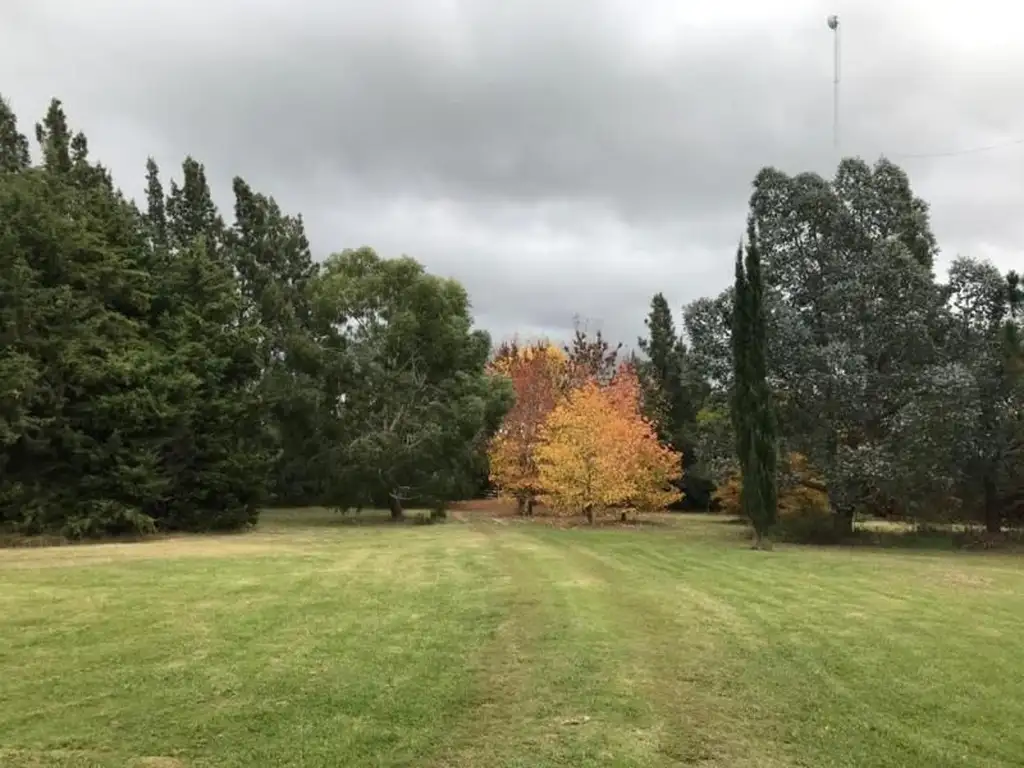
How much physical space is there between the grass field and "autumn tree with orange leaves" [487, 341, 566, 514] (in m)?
21.9

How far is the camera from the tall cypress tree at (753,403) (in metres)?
21.4

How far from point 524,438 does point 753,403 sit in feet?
53.3

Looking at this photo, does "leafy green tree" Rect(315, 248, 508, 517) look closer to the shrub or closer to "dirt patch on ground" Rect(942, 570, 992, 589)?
the shrub

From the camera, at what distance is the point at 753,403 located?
21.5 meters

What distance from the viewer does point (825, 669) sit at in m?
7.54

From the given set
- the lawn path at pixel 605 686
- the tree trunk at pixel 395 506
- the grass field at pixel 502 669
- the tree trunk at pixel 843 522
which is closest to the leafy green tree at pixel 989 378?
the tree trunk at pixel 843 522

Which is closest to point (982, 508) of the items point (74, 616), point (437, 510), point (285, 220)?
point (437, 510)

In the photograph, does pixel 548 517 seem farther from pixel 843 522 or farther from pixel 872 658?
pixel 872 658

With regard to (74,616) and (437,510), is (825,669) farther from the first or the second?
(437,510)

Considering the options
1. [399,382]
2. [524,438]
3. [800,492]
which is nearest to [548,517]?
[524,438]

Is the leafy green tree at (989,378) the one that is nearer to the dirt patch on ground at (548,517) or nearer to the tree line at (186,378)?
the dirt patch on ground at (548,517)

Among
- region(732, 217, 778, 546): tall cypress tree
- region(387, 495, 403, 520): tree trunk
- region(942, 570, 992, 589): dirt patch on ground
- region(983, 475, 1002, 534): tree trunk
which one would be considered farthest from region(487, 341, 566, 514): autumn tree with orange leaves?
region(942, 570, 992, 589): dirt patch on ground

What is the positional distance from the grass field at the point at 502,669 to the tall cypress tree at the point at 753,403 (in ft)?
23.0

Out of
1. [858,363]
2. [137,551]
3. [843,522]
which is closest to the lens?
[137,551]
